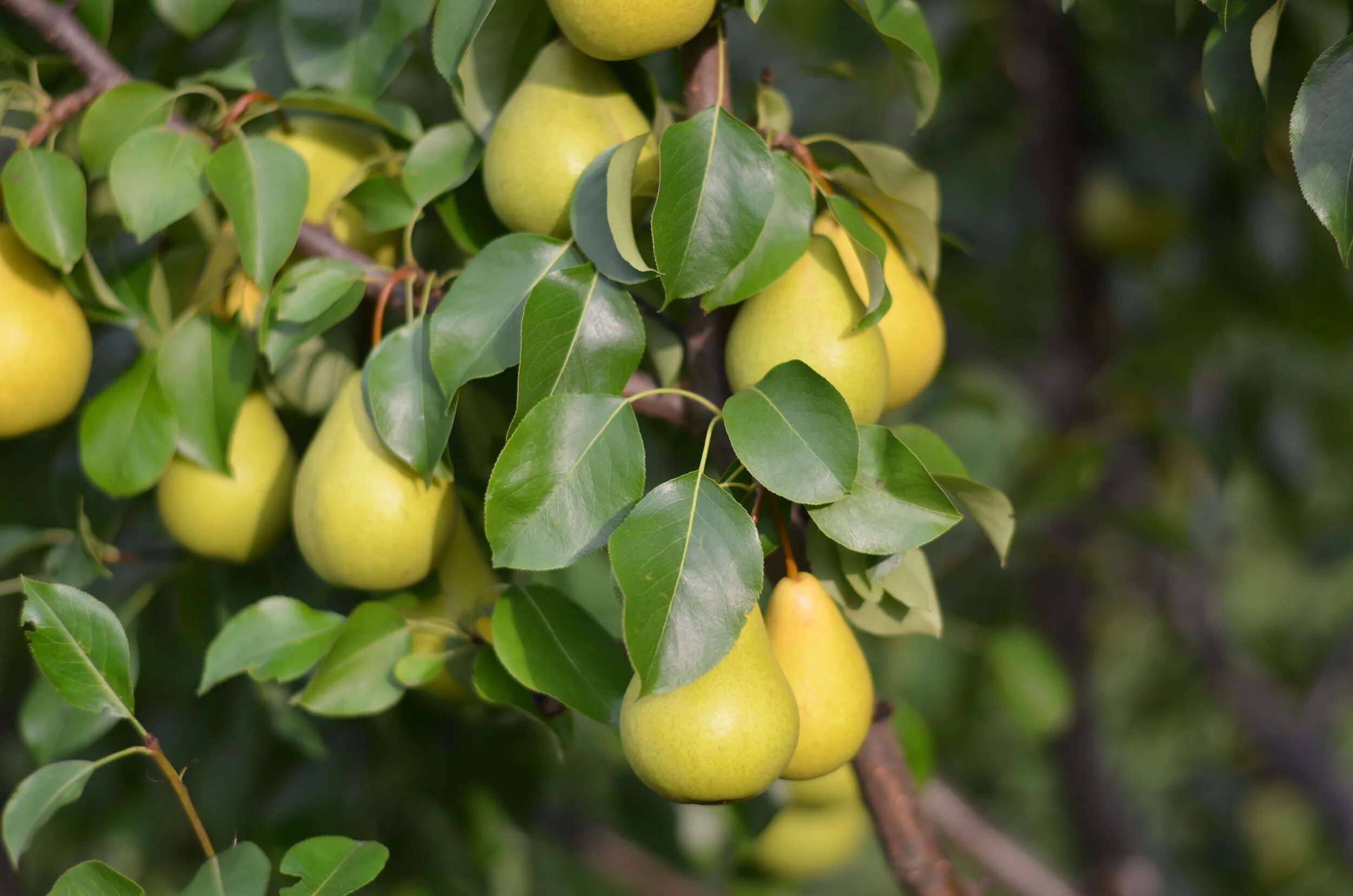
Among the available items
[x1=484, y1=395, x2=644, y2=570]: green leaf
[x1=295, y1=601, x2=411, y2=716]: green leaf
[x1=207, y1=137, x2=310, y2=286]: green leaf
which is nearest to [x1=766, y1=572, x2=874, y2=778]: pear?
[x1=484, y1=395, x2=644, y2=570]: green leaf

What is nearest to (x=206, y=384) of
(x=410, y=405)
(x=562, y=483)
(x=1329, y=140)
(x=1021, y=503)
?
(x=410, y=405)

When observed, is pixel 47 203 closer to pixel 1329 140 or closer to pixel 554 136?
pixel 554 136

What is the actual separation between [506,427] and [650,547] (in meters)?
0.25

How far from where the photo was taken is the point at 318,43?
0.72m

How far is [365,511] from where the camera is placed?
616 mm

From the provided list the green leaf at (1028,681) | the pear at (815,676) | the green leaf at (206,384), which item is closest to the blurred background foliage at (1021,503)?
the green leaf at (1028,681)

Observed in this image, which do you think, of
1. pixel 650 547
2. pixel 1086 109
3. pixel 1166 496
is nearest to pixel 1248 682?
pixel 1166 496

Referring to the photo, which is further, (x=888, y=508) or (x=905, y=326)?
(x=905, y=326)

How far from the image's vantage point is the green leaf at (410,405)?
59 cm

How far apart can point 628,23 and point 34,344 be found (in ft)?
1.24

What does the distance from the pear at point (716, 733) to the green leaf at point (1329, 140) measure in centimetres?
32

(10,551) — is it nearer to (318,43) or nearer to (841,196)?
(318,43)

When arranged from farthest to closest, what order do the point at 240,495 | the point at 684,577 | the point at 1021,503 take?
the point at 1021,503 → the point at 240,495 → the point at 684,577

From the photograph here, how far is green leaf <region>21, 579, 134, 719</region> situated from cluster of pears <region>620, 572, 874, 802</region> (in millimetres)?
236
